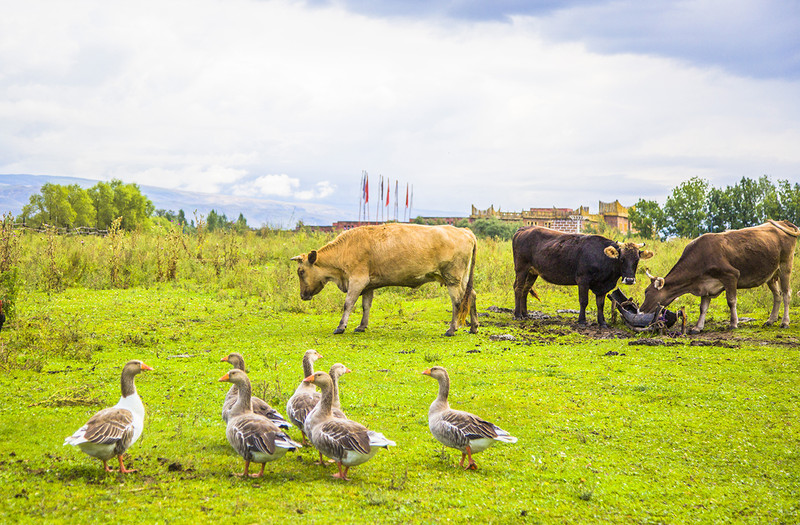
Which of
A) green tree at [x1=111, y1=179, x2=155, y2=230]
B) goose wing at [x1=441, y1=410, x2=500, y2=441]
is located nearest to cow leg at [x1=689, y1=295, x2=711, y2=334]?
goose wing at [x1=441, y1=410, x2=500, y2=441]

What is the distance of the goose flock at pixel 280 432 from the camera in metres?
5.93

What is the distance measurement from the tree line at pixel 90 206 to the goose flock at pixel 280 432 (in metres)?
42.2

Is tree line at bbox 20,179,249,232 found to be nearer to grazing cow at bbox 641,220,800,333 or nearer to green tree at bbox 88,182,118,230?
green tree at bbox 88,182,118,230

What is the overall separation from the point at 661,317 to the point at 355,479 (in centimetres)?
1145

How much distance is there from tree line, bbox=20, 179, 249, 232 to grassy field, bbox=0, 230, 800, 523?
34880mm

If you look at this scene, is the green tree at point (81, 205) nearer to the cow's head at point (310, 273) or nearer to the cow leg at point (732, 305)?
the cow's head at point (310, 273)

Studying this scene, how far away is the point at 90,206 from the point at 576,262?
51966mm

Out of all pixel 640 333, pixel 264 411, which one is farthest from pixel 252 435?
pixel 640 333

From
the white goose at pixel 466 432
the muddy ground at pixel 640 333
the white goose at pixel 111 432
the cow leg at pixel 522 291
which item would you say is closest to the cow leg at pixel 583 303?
the muddy ground at pixel 640 333

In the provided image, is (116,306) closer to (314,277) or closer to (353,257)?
(314,277)

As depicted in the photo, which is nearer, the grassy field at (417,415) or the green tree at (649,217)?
the grassy field at (417,415)

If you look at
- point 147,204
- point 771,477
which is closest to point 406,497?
point 771,477

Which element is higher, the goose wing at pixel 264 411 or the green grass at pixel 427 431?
the goose wing at pixel 264 411

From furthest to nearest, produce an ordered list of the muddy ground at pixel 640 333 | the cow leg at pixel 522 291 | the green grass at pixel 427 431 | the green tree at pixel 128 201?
the green tree at pixel 128 201 < the cow leg at pixel 522 291 < the muddy ground at pixel 640 333 < the green grass at pixel 427 431
